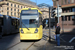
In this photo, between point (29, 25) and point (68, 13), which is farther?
point (68, 13)

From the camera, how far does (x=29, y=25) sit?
9312 millimetres

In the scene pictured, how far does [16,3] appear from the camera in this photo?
60.6m

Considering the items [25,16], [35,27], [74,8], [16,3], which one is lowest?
[35,27]

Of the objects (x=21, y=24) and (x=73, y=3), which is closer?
(x=21, y=24)

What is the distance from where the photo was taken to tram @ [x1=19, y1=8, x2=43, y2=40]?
30.1 feet

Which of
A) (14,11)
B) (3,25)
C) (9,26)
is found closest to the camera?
(3,25)

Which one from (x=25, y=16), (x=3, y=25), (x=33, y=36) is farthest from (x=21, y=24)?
(x=3, y=25)

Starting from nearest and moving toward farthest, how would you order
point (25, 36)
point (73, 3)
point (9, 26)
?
point (25, 36), point (9, 26), point (73, 3)

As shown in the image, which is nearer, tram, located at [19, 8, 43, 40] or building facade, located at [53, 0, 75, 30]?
tram, located at [19, 8, 43, 40]

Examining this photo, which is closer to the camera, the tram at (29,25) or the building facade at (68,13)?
the tram at (29,25)

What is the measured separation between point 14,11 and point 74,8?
37.9 metres

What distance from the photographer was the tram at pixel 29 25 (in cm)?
918

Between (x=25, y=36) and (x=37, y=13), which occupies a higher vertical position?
(x=37, y=13)

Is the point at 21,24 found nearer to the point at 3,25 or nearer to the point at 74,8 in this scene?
the point at 3,25
